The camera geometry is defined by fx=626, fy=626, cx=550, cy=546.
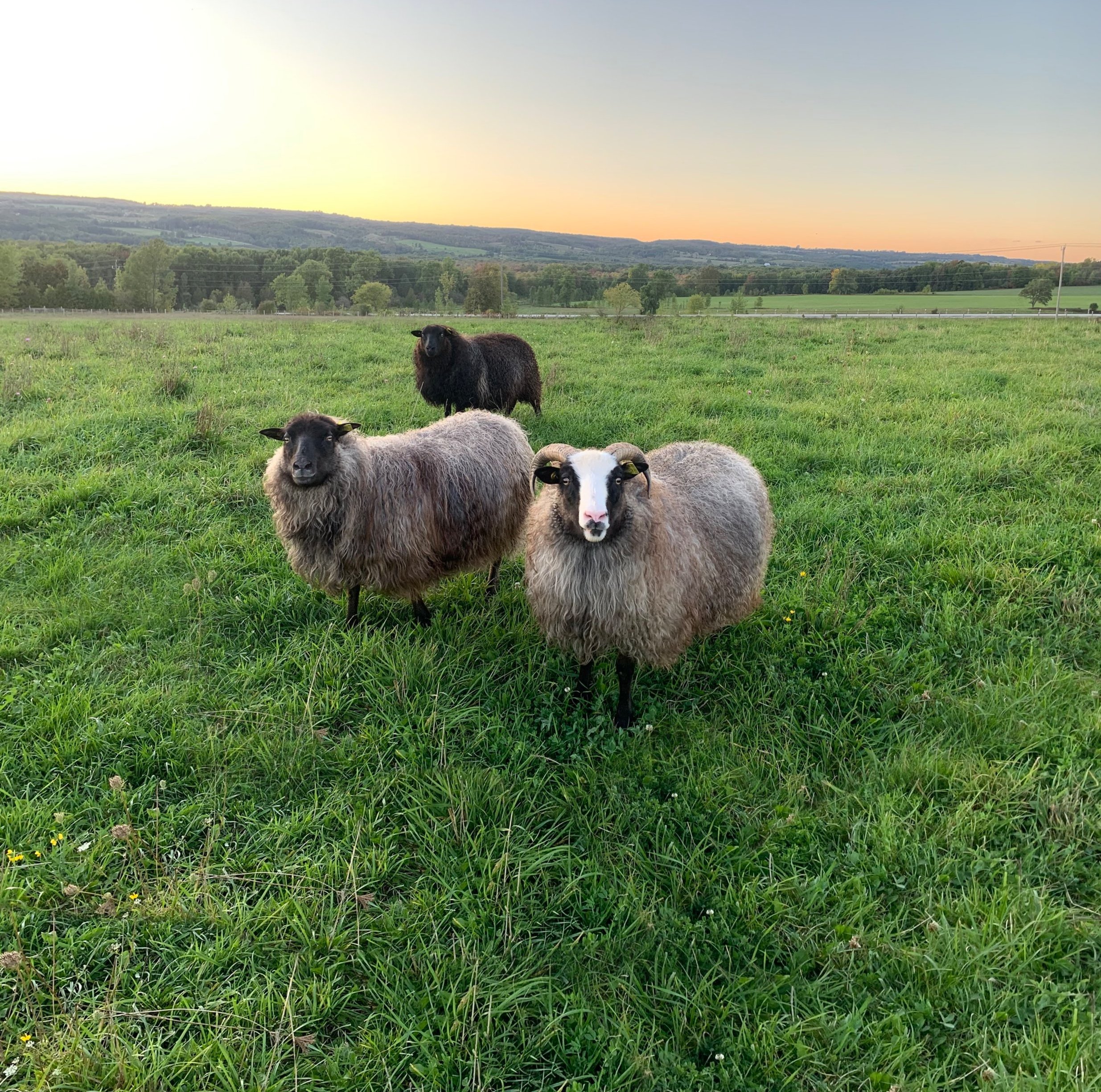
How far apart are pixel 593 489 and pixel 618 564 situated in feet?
1.87

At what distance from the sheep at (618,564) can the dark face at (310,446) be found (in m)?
1.55

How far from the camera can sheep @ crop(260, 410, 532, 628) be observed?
15.2 ft

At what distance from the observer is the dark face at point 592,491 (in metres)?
3.46

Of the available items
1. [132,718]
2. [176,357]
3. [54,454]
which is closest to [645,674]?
[132,718]

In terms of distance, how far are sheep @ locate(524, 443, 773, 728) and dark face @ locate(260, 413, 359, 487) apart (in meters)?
1.55

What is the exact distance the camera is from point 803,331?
19.3 m

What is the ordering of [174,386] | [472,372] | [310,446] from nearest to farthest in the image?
1. [310,446]
2. [174,386]
3. [472,372]

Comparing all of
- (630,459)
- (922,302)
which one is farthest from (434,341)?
(922,302)

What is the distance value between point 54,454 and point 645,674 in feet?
24.0

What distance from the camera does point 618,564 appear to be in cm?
385

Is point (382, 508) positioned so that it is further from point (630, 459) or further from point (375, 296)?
point (375, 296)

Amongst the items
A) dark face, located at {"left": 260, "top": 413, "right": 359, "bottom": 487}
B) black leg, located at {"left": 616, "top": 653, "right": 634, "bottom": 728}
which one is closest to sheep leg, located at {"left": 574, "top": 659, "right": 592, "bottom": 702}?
black leg, located at {"left": 616, "top": 653, "right": 634, "bottom": 728}

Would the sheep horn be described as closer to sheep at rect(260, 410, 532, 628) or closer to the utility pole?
sheep at rect(260, 410, 532, 628)

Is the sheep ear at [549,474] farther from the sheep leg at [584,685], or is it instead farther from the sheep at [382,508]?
the sheep at [382,508]
